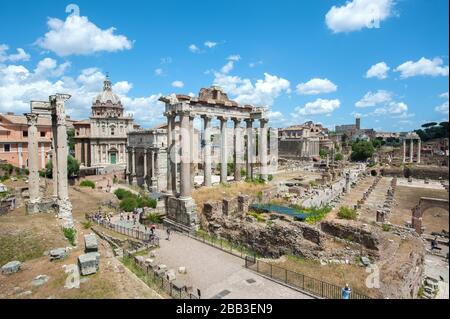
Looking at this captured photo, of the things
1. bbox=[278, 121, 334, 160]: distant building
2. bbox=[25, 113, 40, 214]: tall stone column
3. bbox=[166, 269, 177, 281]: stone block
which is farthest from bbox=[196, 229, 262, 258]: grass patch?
bbox=[278, 121, 334, 160]: distant building

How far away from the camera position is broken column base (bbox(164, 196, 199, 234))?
18234 millimetres

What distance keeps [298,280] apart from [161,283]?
5.27 metres

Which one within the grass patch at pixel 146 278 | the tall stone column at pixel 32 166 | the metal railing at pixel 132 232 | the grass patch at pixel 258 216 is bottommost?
the metal railing at pixel 132 232

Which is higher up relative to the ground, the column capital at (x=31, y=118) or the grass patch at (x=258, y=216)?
the column capital at (x=31, y=118)

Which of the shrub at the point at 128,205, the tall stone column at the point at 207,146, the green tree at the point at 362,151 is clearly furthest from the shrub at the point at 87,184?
the green tree at the point at 362,151

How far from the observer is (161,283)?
10.7 metres

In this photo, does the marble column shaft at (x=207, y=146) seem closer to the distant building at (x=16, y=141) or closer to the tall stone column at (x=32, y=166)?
the tall stone column at (x=32, y=166)

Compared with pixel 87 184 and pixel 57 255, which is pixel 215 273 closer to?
pixel 57 255

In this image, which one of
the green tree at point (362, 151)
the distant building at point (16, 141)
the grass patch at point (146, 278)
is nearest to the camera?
the grass patch at point (146, 278)

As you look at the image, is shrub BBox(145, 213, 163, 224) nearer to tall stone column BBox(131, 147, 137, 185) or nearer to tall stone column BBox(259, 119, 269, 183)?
tall stone column BBox(259, 119, 269, 183)

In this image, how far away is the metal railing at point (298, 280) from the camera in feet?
32.8

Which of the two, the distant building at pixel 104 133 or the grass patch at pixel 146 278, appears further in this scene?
the distant building at pixel 104 133

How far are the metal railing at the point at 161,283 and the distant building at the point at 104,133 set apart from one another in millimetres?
43551

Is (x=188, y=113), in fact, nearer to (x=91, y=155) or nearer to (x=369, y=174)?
(x=91, y=155)
